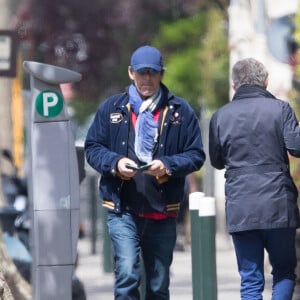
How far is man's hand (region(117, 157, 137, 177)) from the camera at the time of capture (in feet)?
28.2

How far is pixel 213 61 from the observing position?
27.5 metres

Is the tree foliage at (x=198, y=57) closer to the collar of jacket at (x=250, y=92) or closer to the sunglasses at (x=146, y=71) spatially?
the collar of jacket at (x=250, y=92)

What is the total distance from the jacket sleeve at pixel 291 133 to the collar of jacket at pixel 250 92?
0.22 meters

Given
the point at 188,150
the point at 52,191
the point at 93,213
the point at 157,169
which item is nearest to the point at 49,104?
the point at 52,191

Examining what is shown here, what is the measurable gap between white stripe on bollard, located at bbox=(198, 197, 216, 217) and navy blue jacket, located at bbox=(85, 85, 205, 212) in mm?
811

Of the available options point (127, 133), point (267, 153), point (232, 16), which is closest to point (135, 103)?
point (127, 133)

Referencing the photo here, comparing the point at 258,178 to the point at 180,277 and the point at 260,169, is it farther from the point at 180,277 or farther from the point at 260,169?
the point at 180,277

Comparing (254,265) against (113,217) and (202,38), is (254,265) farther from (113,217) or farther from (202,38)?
(202,38)

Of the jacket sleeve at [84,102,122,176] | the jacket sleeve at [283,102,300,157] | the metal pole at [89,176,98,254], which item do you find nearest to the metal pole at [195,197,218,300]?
the jacket sleeve at [283,102,300,157]

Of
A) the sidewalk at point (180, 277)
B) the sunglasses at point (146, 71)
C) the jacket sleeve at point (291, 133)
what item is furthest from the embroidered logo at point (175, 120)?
the sidewalk at point (180, 277)

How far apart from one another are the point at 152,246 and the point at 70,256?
0.83 metres

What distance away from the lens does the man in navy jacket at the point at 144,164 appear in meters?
8.73

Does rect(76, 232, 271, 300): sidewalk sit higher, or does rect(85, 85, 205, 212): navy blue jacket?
rect(85, 85, 205, 212): navy blue jacket

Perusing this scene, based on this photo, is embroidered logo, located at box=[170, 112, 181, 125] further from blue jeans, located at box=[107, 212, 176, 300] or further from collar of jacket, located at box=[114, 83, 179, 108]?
blue jeans, located at box=[107, 212, 176, 300]
